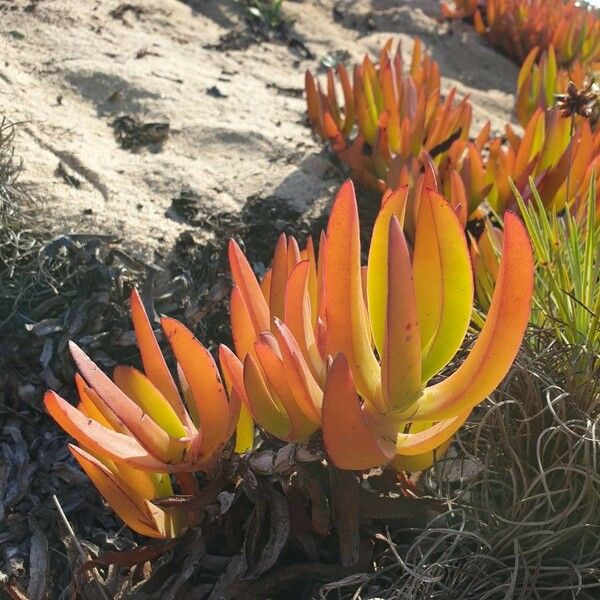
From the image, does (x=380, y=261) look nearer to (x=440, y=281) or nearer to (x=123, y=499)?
(x=440, y=281)

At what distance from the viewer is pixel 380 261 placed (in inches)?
44.5

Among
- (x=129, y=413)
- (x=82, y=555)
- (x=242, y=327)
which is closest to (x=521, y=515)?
(x=242, y=327)

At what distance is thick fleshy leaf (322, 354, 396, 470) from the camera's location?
1000 millimetres

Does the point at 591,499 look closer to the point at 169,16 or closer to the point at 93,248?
the point at 93,248

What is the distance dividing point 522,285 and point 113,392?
1.90 feet

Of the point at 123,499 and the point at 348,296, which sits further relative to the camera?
the point at 123,499

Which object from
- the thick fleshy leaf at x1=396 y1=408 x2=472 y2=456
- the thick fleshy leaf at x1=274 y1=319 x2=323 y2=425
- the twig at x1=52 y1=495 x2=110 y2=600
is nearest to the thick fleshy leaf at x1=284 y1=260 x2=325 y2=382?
the thick fleshy leaf at x1=274 y1=319 x2=323 y2=425

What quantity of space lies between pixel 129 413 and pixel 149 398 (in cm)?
15

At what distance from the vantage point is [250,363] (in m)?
1.14

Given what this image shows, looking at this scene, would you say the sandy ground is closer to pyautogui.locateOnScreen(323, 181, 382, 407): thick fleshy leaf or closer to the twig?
the twig

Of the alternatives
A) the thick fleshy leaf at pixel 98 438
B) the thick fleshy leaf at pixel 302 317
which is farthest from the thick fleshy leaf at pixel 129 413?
the thick fleshy leaf at pixel 302 317

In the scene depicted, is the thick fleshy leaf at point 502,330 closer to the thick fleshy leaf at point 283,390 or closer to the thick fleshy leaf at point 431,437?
the thick fleshy leaf at point 431,437

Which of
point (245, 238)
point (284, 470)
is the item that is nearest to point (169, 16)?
point (245, 238)

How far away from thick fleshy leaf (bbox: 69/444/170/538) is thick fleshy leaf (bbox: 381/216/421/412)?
438 mm
